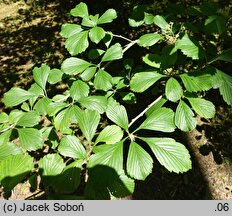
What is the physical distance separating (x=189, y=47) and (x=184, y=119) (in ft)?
1.18

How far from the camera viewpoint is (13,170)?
1.18m

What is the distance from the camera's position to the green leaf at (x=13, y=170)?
3.81ft

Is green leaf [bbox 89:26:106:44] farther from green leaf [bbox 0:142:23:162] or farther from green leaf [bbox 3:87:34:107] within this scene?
green leaf [bbox 0:142:23:162]

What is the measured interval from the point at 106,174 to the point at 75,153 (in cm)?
20

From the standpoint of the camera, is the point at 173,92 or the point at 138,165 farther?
the point at 173,92

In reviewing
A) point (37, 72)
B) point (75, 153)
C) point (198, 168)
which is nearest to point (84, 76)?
point (37, 72)

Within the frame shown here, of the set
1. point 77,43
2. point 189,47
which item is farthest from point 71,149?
point 189,47

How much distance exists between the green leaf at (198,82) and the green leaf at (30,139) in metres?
0.77

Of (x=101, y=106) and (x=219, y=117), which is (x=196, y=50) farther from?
(x=219, y=117)

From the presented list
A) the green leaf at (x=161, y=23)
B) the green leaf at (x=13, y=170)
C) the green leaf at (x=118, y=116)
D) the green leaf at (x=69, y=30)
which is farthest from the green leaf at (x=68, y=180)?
the green leaf at (x=161, y=23)

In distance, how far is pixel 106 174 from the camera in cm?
117

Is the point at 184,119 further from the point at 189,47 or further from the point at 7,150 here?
the point at 7,150

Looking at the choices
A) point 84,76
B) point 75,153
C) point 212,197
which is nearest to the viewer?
point 75,153

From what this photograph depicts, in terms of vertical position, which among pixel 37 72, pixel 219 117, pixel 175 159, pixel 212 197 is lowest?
pixel 212 197
